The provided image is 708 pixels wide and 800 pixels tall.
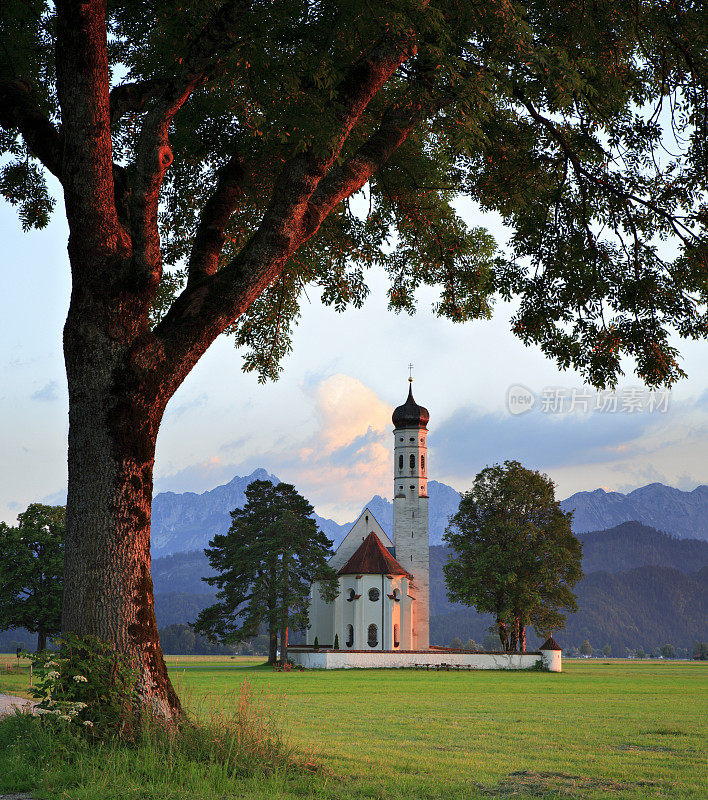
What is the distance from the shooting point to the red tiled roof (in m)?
70.4

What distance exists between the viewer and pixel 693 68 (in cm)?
988

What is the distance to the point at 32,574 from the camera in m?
52.6

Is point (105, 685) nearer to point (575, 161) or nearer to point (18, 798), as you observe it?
→ point (18, 798)

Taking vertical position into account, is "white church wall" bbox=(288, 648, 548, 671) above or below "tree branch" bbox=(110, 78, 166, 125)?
below

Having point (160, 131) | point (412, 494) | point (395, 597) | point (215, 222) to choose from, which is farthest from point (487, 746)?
point (412, 494)

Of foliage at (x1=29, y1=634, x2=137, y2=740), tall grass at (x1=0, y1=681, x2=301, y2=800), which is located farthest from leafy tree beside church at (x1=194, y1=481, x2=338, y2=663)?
foliage at (x1=29, y1=634, x2=137, y2=740)

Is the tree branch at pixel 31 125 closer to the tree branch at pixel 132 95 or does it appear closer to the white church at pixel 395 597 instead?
the tree branch at pixel 132 95

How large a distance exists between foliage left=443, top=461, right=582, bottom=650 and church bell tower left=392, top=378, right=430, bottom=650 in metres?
18.4

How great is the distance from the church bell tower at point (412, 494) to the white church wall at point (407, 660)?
18986mm

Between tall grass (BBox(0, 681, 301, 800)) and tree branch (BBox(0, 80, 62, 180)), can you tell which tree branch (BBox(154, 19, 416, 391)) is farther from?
tall grass (BBox(0, 681, 301, 800))

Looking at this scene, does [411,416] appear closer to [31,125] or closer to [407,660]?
[407,660]

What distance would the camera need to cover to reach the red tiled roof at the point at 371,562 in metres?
70.4

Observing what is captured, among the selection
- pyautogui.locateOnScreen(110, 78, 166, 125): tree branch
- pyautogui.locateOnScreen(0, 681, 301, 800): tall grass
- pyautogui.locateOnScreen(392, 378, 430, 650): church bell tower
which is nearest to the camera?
pyautogui.locateOnScreen(0, 681, 301, 800): tall grass

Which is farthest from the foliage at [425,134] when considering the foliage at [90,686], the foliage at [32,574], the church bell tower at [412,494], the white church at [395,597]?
the church bell tower at [412,494]
